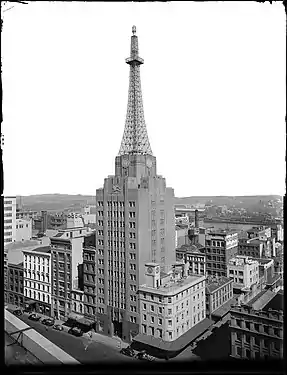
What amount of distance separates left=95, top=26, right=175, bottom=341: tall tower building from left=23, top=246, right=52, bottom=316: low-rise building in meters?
0.88

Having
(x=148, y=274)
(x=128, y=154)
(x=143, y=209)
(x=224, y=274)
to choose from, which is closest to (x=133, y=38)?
(x=128, y=154)

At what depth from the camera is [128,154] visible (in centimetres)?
477

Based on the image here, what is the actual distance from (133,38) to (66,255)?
312 centimetres

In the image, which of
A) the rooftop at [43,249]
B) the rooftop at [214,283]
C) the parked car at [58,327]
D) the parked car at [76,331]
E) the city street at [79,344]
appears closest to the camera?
the city street at [79,344]

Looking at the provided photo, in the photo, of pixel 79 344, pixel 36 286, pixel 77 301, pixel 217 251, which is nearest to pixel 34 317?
pixel 36 286

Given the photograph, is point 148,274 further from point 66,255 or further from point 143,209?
point 66,255

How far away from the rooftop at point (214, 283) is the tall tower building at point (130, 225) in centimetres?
59

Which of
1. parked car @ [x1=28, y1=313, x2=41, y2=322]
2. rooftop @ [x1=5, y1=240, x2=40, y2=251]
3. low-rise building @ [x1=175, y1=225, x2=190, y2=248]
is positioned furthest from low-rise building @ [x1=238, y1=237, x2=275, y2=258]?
rooftop @ [x1=5, y1=240, x2=40, y2=251]

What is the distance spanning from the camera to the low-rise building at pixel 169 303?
11.3 ft

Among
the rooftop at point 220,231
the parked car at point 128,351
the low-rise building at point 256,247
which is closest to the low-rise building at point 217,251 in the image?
the rooftop at point 220,231

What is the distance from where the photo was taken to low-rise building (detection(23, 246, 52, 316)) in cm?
488

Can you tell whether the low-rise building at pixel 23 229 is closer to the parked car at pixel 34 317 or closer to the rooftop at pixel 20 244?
the rooftop at pixel 20 244

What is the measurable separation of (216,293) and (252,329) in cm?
138

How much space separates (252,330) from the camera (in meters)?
2.68
